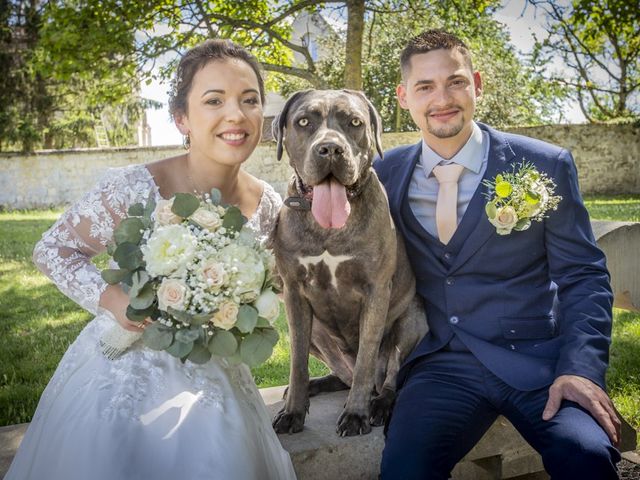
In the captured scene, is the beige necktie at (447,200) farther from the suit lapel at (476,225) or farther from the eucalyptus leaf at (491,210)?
the eucalyptus leaf at (491,210)

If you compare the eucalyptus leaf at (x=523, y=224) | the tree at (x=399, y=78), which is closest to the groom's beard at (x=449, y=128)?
the eucalyptus leaf at (x=523, y=224)

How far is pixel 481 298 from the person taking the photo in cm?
293

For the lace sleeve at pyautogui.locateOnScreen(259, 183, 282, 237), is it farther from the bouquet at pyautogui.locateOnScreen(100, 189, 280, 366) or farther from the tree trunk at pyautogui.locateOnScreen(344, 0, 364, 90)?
the tree trunk at pyautogui.locateOnScreen(344, 0, 364, 90)

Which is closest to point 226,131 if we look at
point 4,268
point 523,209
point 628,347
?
point 523,209

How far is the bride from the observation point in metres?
2.14

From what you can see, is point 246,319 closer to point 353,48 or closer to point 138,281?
point 138,281

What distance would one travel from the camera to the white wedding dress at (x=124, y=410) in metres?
2.12

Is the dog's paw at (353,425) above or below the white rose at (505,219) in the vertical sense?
below

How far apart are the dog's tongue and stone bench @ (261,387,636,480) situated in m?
0.94

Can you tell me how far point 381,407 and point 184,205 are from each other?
1350mm

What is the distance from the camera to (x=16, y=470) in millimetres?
2332

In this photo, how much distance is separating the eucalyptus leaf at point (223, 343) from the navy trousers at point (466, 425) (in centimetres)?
78

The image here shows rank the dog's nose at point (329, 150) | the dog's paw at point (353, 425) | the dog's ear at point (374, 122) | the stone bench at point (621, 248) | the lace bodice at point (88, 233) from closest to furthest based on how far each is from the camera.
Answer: the lace bodice at point (88, 233) < the dog's nose at point (329, 150) < the dog's paw at point (353, 425) < the dog's ear at point (374, 122) < the stone bench at point (621, 248)

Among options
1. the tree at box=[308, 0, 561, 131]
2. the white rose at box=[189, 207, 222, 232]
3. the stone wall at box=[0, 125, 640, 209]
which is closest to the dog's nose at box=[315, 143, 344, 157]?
the white rose at box=[189, 207, 222, 232]
